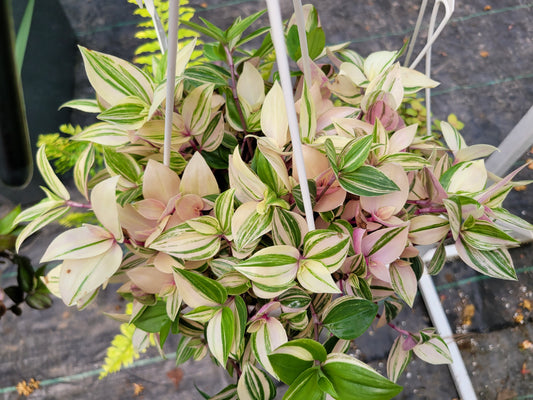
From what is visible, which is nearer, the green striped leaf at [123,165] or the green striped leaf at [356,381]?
the green striped leaf at [356,381]

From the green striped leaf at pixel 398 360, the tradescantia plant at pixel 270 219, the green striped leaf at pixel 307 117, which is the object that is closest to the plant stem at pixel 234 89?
the tradescantia plant at pixel 270 219

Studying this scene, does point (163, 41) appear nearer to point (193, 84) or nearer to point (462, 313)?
point (193, 84)

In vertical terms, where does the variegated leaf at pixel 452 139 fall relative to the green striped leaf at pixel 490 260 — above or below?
above

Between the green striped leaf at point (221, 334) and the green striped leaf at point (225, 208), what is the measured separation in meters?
0.08

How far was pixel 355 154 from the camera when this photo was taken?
0.38m

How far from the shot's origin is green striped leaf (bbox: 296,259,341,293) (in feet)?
1.15

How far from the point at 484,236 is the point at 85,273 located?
0.41m

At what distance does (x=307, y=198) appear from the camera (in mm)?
337

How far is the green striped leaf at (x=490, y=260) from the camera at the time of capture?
434mm

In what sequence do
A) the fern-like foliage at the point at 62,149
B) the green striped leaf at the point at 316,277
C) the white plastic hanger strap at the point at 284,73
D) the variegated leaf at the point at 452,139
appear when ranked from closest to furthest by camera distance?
the white plastic hanger strap at the point at 284,73, the green striped leaf at the point at 316,277, the variegated leaf at the point at 452,139, the fern-like foliage at the point at 62,149

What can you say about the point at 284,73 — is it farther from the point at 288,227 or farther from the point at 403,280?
the point at 403,280

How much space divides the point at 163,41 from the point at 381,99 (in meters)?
0.28

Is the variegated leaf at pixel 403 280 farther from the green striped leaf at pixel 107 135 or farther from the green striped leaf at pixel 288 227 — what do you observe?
the green striped leaf at pixel 107 135

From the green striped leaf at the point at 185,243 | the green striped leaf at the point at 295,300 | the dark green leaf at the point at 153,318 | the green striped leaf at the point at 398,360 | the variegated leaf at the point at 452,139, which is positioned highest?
the variegated leaf at the point at 452,139
